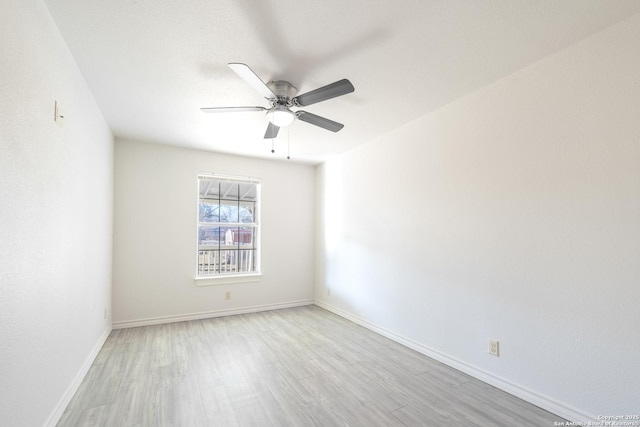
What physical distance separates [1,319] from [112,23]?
1639mm

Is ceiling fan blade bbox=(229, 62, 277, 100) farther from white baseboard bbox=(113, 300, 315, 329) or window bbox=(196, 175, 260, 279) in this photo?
white baseboard bbox=(113, 300, 315, 329)

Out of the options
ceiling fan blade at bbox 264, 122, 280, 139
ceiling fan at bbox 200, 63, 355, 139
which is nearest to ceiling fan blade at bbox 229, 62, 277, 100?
ceiling fan at bbox 200, 63, 355, 139

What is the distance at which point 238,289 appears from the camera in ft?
14.3

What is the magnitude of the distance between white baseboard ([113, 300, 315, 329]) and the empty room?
0.09 metres

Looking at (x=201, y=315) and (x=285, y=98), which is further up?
(x=285, y=98)

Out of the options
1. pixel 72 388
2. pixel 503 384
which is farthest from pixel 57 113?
pixel 503 384

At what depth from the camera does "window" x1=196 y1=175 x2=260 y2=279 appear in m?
4.27

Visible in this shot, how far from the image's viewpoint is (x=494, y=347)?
7.45 feet

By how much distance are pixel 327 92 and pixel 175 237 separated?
123 inches

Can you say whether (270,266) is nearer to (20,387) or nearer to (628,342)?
(20,387)

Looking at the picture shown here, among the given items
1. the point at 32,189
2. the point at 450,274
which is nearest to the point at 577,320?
the point at 450,274

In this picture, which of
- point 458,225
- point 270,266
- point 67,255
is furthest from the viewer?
point 270,266

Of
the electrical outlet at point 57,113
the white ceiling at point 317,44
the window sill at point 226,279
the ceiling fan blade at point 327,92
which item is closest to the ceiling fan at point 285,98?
the ceiling fan blade at point 327,92

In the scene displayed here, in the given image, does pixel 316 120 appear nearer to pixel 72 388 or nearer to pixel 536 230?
pixel 536 230
